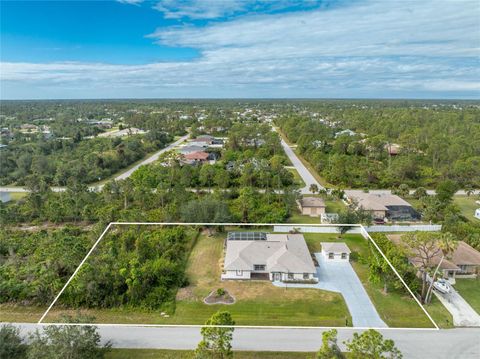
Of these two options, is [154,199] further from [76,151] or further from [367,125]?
[367,125]

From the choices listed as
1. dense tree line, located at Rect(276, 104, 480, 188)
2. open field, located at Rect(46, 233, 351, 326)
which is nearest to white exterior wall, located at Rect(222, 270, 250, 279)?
open field, located at Rect(46, 233, 351, 326)

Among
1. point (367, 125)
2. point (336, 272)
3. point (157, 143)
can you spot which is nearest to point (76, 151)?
point (157, 143)

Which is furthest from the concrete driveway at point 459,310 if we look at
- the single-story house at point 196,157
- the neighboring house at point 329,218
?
the single-story house at point 196,157

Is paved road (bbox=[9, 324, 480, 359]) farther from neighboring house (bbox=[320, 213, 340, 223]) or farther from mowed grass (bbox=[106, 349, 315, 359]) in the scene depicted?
neighboring house (bbox=[320, 213, 340, 223])

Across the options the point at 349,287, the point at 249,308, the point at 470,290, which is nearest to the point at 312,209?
the point at 470,290

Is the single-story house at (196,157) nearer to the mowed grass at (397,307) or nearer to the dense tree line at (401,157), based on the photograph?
the dense tree line at (401,157)

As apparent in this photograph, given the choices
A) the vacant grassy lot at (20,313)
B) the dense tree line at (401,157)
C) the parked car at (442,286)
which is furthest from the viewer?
the dense tree line at (401,157)
